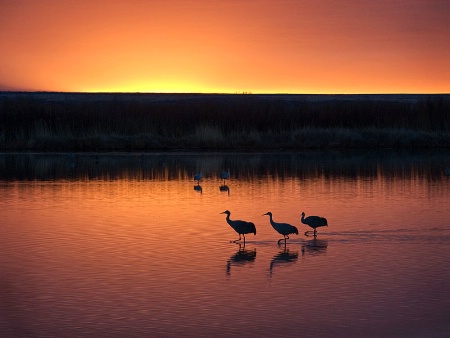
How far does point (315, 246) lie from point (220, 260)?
2.15 metres

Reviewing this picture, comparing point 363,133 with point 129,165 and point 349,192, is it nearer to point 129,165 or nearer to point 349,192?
point 129,165

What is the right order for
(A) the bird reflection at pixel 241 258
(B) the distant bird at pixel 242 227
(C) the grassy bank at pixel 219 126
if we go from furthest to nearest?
1. (C) the grassy bank at pixel 219 126
2. (B) the distant bird at pixel 242 227
3. (A) the bird reflection at pixel 241 258

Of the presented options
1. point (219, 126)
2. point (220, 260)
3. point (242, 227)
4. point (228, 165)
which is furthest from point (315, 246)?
point (219, 126)

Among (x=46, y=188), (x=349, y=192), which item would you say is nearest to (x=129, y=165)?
(x=46, y=188)

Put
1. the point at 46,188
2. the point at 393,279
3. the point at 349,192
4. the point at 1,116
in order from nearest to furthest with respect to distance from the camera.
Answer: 1. the point at 393,279
2. the point at 349,192
3. the point at 46,188
4. the point at 1,116

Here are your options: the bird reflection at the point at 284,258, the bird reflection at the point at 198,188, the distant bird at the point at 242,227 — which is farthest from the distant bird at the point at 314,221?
the bird reflection at the point at 198,188

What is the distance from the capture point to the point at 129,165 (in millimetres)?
33344

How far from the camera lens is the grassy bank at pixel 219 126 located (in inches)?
1630

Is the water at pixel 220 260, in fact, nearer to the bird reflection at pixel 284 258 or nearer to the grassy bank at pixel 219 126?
the bird reflection at pixel 284 258

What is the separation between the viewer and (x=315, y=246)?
14930mm

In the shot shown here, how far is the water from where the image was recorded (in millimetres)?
9828

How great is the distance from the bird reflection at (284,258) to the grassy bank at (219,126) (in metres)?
27.0

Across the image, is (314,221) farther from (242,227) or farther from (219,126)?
(219,126)

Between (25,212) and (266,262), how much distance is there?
798 cm
